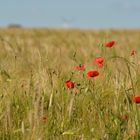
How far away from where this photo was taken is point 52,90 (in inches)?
102

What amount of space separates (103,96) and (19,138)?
0.57 m

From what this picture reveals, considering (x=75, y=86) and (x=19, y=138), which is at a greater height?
(x=75, y=86)

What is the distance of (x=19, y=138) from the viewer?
2.27 meters

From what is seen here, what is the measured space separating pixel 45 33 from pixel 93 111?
2154cm

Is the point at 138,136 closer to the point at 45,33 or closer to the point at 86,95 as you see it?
the point at 86,95

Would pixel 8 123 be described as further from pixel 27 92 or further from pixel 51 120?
pixel 27 92

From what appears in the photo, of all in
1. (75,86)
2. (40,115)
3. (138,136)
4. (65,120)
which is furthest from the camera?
(75,86)

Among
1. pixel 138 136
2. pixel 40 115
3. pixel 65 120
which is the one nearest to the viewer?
pixel 40 115

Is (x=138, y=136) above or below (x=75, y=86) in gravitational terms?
below

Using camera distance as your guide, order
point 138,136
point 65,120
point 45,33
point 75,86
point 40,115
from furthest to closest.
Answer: point 45,33 < point 75,86 < point 65,120 < point 138,136 < point 40,115

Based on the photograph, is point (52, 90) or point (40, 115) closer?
point (40, 115)

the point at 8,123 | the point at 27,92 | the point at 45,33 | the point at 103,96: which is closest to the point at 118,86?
the point at 103,96

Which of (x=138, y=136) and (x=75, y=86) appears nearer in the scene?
(x=138, y=136)

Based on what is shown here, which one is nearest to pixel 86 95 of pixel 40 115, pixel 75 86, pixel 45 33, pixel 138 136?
pixel 75 86
